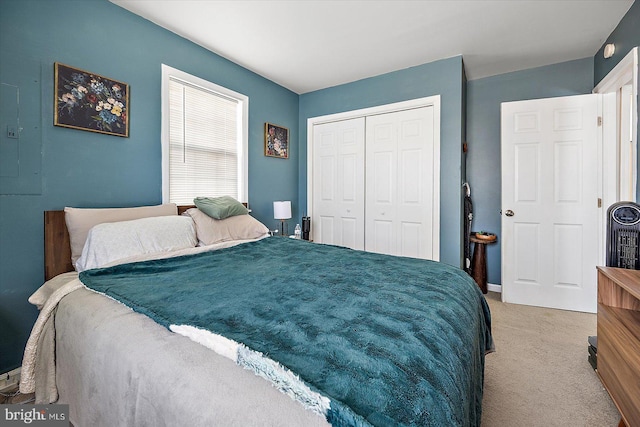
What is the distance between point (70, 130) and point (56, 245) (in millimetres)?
812

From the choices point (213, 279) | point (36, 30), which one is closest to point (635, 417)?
point (213, 279)

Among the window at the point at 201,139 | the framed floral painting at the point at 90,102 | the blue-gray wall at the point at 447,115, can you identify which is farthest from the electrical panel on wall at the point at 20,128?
the blue-gray wall at the point at 447,115

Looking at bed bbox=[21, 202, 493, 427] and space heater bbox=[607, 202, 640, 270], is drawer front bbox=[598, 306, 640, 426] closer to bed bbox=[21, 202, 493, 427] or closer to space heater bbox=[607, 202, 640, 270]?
space heater bbox=[607, 202, 640, 270]

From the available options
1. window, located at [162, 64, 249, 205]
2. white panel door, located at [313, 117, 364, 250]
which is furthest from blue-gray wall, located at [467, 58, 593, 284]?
window, located at [162, 64, 249, 205]

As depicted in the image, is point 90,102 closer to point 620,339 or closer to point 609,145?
point 620,339

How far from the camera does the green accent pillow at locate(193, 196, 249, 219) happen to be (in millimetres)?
2498

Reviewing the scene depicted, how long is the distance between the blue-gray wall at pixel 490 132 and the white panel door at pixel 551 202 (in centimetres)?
37

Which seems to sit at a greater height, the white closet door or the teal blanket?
the white closet door

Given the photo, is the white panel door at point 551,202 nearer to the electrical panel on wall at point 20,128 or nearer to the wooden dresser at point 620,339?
the wooden dresser at point 620,339

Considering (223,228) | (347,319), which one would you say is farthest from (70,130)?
(347,319)

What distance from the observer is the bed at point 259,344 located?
2.12 feet

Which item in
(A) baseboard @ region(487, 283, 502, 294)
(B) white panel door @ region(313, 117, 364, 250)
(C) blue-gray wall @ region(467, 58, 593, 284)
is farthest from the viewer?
(B) white panel door @ region(313, 117, 364, 250)

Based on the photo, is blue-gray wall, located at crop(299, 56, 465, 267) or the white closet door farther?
the white closet door

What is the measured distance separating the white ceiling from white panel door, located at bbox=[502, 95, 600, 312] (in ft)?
1.92
